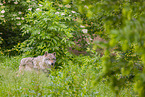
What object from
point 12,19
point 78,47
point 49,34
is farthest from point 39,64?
point 12,19

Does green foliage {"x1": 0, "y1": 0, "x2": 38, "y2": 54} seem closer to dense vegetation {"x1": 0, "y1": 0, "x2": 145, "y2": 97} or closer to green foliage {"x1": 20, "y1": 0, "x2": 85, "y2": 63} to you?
dense vegetation {"x1": 0, "y1": 0, "x2": 145, "y2": 97}

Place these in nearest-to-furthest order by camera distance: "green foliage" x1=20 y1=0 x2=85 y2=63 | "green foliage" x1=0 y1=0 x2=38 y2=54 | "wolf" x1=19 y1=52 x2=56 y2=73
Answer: "wolf" x1=19 y1=52 x2=56 y2=73 < "green foliage" x1=20 y1=0 x2=85 y2=63 < "green foliage" x1=0 y1=0 x2=38 y2=54

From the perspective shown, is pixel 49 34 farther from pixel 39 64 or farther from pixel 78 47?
pixel 78 47

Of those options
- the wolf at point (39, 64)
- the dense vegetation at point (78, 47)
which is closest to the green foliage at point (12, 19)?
the dense vegetation at point (78, 47)

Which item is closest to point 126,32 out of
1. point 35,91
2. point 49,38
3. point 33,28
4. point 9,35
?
point 35,91

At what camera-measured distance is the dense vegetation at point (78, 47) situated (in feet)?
3.17

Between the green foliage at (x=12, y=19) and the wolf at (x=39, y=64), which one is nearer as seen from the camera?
the wolf at (x=39, y=64)

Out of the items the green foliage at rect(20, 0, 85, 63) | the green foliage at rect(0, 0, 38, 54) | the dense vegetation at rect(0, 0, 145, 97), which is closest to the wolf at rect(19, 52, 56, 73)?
the dense vegetation at rect(0, 0, 145, 97)

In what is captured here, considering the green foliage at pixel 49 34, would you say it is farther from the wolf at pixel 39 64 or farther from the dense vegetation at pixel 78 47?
the wolf at pixel 39 64

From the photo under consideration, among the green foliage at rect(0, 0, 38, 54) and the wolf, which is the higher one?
the green foliage at rect(0, 0, 38, 54)

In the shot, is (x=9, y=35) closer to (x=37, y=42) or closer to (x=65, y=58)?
(x=37, y=42)

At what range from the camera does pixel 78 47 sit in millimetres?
5570

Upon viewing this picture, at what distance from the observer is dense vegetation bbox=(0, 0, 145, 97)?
97 centimetres

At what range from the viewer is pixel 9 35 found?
6215 mm
